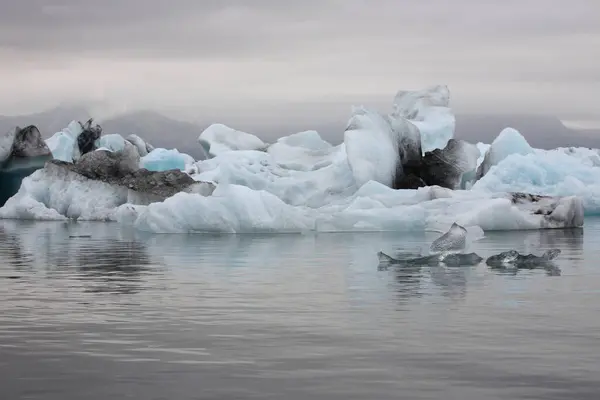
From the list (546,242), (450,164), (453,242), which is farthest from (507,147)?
(453,242)

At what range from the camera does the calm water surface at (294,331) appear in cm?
673

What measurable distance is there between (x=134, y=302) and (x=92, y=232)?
60.5ft

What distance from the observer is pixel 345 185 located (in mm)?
32969

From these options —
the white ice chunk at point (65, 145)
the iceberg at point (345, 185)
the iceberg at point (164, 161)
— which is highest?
the white ice chunk at point (65, 145)

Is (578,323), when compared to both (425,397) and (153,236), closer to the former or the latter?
(425,397)

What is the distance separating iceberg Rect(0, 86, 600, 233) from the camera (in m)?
27.4

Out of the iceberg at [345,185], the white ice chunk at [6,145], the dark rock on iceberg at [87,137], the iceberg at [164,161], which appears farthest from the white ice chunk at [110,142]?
the white ice chunk at [6,145]

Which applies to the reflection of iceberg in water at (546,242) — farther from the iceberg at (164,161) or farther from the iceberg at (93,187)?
the iceberg at (164,161)

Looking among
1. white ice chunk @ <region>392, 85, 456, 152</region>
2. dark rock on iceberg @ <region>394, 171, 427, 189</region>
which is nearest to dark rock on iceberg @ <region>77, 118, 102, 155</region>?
white ice chunk @ <region>392, 85, 456, 152</region>

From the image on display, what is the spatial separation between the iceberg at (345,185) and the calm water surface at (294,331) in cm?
1008

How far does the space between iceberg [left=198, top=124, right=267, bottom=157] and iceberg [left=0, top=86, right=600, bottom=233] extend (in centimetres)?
5

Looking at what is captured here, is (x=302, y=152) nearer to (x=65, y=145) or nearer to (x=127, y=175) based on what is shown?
(x=127, y=175)

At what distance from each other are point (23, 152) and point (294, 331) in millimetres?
34043

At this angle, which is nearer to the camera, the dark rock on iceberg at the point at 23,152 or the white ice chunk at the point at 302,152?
the white ice chunk at the point at 302,152
